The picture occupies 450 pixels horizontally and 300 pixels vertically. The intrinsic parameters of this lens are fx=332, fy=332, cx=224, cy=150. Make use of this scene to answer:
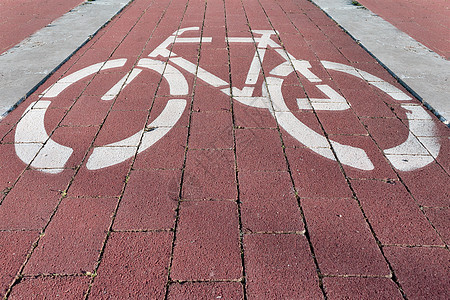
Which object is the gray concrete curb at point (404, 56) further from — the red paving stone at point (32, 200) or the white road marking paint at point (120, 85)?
the red paving stone at point (32, 200)

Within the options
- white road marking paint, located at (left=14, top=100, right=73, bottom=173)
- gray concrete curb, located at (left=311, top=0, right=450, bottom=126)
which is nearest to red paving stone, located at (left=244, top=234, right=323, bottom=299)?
white road marking paint, located at (left=14, top=100, right=73, bottom=173)

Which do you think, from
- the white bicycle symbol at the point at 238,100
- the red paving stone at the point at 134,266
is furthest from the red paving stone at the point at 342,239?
the red paving stone at the point at 134,266

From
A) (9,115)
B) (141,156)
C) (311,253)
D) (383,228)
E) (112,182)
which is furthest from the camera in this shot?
(9,115)

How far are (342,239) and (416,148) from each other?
1.70 metres

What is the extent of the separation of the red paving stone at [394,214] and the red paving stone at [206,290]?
1.23m

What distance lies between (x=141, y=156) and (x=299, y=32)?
16.1 ft

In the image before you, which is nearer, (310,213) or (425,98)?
(310,213)

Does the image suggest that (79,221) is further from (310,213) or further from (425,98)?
(425,98)

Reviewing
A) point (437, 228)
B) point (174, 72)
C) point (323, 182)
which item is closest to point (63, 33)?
point (174, 72)

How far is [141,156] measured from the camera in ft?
11.3

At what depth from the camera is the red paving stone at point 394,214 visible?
8.59ft

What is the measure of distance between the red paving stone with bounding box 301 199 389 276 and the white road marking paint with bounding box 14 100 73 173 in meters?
2.47

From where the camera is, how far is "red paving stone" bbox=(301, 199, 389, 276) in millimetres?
2396

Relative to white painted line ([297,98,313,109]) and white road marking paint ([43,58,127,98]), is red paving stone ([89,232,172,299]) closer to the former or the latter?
white painted line ([297,98,313,109])
